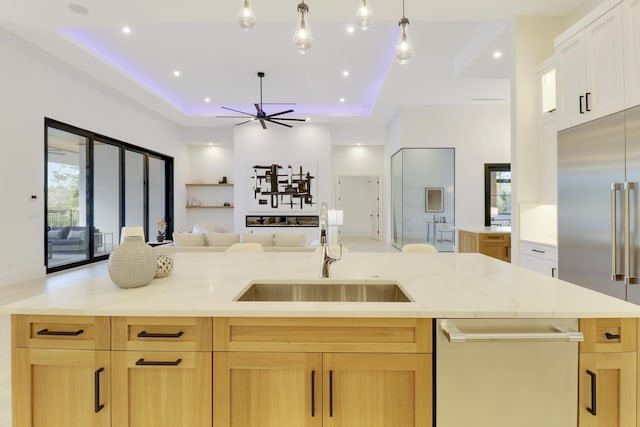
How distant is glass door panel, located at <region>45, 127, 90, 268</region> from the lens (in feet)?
17.1

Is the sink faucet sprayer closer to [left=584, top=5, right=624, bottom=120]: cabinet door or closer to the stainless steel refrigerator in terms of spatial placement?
the stainless steel refrigerator

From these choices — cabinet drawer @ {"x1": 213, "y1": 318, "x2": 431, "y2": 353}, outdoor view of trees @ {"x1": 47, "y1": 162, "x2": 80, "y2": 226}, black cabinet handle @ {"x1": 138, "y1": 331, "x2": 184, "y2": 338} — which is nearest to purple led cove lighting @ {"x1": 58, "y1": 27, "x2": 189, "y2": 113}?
outdoor view of trees @ {"x1": 47, "y1": 162, "x2": 80, "y2": 226}

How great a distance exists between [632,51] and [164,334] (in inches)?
126

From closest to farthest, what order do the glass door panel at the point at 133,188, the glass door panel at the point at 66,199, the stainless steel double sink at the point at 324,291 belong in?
the stainless steel double sink at the point at 324,291
the glass door panel at the point at 66,199
the glass door panel at the point at 133,188

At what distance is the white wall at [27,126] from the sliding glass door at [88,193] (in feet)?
0.69

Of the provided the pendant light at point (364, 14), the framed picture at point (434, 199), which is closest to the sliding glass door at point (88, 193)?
the pendant light at point (364, 14)

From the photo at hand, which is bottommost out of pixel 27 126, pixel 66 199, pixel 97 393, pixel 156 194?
pixel 97 393

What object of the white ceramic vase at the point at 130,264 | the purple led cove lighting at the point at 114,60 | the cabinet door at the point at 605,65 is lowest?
the white ceramic vase at the point at 130,264

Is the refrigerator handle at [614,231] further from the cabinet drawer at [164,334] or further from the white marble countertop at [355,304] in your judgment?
the cabinet drawer at [164,334]

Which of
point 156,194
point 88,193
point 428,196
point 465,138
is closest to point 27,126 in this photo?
point 88,193

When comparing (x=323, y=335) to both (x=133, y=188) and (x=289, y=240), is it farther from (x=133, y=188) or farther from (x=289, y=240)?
(x=133, y=188)

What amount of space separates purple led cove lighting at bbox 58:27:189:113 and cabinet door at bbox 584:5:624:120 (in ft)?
19.5

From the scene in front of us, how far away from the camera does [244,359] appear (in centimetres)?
115

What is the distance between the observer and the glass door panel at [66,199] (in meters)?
5.21
